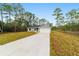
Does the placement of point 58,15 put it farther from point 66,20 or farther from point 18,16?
point 18,16

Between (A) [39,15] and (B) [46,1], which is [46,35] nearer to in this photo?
(A) [39,15]

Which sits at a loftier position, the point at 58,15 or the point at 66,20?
the point at 58,15

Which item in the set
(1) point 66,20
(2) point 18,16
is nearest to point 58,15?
(1) point 66,20

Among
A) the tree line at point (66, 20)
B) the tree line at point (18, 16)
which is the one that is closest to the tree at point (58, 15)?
the tree line at point (66, 20)

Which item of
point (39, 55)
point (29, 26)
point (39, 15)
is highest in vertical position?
point (39, 15)

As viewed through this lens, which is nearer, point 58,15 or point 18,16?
point 58,15

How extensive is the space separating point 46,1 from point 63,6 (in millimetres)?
1101

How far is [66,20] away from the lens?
8.08m

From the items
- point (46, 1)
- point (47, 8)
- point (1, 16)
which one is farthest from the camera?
point (1, 16)

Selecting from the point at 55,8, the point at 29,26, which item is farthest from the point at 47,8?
the point at 29,26

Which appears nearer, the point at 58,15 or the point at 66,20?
the point at 58,15

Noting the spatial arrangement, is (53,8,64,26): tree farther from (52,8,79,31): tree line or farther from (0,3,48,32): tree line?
(0,3,48,32): tree line

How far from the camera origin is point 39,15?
24.0 feet

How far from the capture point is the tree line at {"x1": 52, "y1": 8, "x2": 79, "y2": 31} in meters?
7.38
